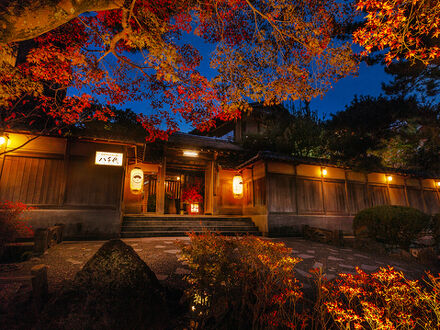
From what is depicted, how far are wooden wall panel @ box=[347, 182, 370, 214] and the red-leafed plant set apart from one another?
35.0 ft

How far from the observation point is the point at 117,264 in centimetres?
272

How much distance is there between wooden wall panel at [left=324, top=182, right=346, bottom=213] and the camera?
13047 mm

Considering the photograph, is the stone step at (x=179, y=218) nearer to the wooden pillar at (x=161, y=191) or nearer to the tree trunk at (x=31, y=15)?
the wooden pillar at (x=161, y=191)

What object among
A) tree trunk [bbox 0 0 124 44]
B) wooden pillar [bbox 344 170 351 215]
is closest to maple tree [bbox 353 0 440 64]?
tree trunk [bbox 0 0 124 44]

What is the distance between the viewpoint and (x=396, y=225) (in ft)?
27.6

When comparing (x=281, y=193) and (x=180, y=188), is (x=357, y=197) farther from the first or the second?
(x=180, y=188)

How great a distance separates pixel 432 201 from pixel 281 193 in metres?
14.5

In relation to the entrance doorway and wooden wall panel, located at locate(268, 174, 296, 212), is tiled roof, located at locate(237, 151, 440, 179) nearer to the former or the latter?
wooden wall panel, located at locate(268, 174, 296, 212)

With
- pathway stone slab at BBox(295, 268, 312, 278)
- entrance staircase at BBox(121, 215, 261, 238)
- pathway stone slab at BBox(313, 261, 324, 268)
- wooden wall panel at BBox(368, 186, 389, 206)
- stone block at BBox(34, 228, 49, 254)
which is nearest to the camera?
pathway stone slab at BBox(295, 268, 312, 278)

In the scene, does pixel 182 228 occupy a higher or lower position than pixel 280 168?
lower

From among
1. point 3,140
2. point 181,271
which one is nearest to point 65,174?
point 3,140

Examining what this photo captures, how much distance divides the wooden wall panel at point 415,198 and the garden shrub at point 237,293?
18278 millimetres

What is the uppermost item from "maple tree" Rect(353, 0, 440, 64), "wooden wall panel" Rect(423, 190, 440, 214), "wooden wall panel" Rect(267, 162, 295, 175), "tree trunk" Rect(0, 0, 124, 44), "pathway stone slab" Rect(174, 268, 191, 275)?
"maple tree" Rect(353, 0, 440, 64)

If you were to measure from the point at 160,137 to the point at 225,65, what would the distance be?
6818 millimetres
